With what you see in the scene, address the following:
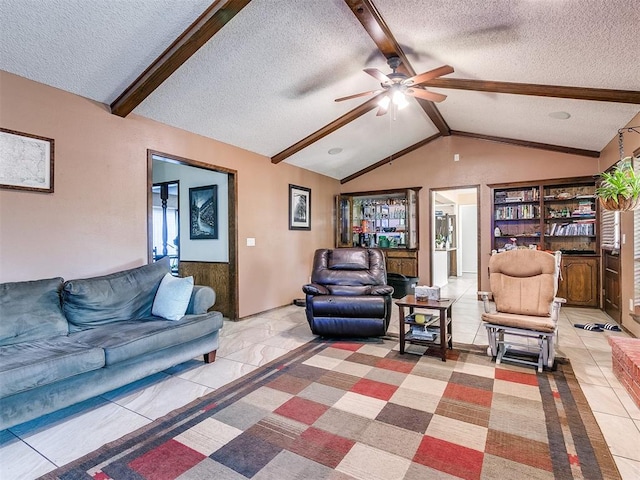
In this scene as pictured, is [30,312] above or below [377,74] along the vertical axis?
below

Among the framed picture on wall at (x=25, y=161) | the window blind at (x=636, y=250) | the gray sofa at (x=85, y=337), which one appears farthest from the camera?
the window blind at (x=636, y=250)

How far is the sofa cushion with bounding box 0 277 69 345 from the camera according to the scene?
2410 millimetres

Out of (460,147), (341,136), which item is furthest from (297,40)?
(460,147)

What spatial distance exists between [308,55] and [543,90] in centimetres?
254

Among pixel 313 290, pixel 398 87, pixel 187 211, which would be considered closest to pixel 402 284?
pixel 313 290

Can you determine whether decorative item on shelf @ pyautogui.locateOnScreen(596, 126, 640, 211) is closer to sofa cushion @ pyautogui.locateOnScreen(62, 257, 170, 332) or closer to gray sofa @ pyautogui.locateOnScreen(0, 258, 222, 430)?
gray sofa @ pyautogui.locateOnScreen(0, 258, 222, 430)

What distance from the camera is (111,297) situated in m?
2.97

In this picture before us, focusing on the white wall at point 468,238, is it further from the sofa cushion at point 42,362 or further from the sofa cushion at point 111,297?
the sofa cushion at point 42,362

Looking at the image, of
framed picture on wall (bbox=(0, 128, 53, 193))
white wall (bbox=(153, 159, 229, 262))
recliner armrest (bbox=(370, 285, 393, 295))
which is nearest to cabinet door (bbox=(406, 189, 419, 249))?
recliner armrest (bbox=(370, 285, 393, 295))

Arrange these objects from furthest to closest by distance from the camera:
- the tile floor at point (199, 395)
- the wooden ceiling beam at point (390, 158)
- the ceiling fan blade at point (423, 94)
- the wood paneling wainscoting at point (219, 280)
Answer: the wooden ceiling beam at point (390, 158) → the wood paneling wainscoting at point (219, 280) → the ceiling fan blade at point (423, 94) → the tile floor at point (199, 395)

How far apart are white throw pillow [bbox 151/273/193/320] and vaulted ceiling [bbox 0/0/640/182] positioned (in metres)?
1.83

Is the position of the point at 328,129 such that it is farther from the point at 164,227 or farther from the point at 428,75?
the point at 164,227

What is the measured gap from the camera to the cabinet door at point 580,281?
5480mm

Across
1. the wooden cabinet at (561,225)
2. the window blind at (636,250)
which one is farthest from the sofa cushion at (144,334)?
the wooden cabinet at (561,225)
